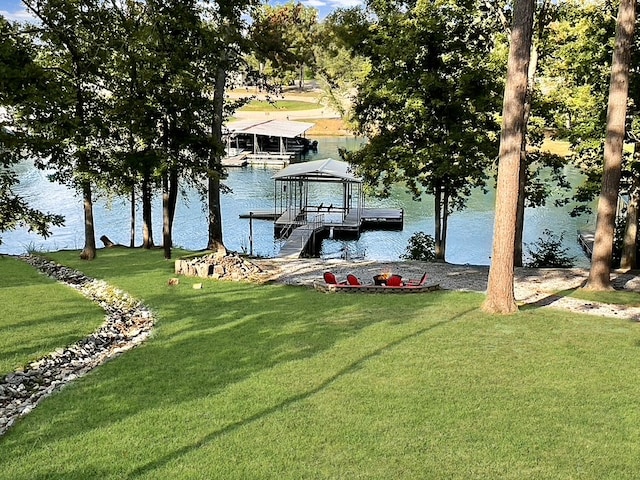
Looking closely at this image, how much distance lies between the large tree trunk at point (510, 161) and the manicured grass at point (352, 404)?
0.56 m

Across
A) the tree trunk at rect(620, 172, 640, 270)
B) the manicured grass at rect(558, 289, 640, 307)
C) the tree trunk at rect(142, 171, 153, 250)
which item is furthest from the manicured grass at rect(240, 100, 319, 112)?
the manicured grass at rect(558, 289, 640, 307)

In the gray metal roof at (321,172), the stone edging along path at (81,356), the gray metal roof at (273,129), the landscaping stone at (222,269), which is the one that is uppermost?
the gray metal roof at (273,129)

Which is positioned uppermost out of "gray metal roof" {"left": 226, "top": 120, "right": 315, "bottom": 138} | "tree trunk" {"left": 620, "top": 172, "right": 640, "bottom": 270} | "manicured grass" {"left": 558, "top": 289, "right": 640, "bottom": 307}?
"gray metal roof" {"left": 226, "top": 120, "right": 315, "bottom": 138}

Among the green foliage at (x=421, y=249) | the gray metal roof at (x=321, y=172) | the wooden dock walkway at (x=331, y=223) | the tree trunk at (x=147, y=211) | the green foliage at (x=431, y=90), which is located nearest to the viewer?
the green foliage at (x=431, y=90)

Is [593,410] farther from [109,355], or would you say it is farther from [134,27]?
[134,27]

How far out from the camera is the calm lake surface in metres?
23.6

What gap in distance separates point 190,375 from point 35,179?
3993cm

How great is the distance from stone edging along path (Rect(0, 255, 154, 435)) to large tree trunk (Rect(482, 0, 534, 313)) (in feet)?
18.5

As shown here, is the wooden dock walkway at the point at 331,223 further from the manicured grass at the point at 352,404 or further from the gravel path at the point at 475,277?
the manicured grass at the point at 352,404

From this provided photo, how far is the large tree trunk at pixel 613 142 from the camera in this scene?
11.0 m

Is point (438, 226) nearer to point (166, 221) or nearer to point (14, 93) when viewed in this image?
point (166, 221)

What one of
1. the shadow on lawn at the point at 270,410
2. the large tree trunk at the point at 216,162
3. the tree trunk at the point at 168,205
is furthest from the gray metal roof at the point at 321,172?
the shadow on lawn at the point at 270,410

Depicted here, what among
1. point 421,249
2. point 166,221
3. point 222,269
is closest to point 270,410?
point 222,269

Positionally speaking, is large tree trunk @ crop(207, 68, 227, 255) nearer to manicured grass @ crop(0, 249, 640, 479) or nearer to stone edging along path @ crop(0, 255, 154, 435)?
stone edging along path @ crop(0, 255, 154, 435)
